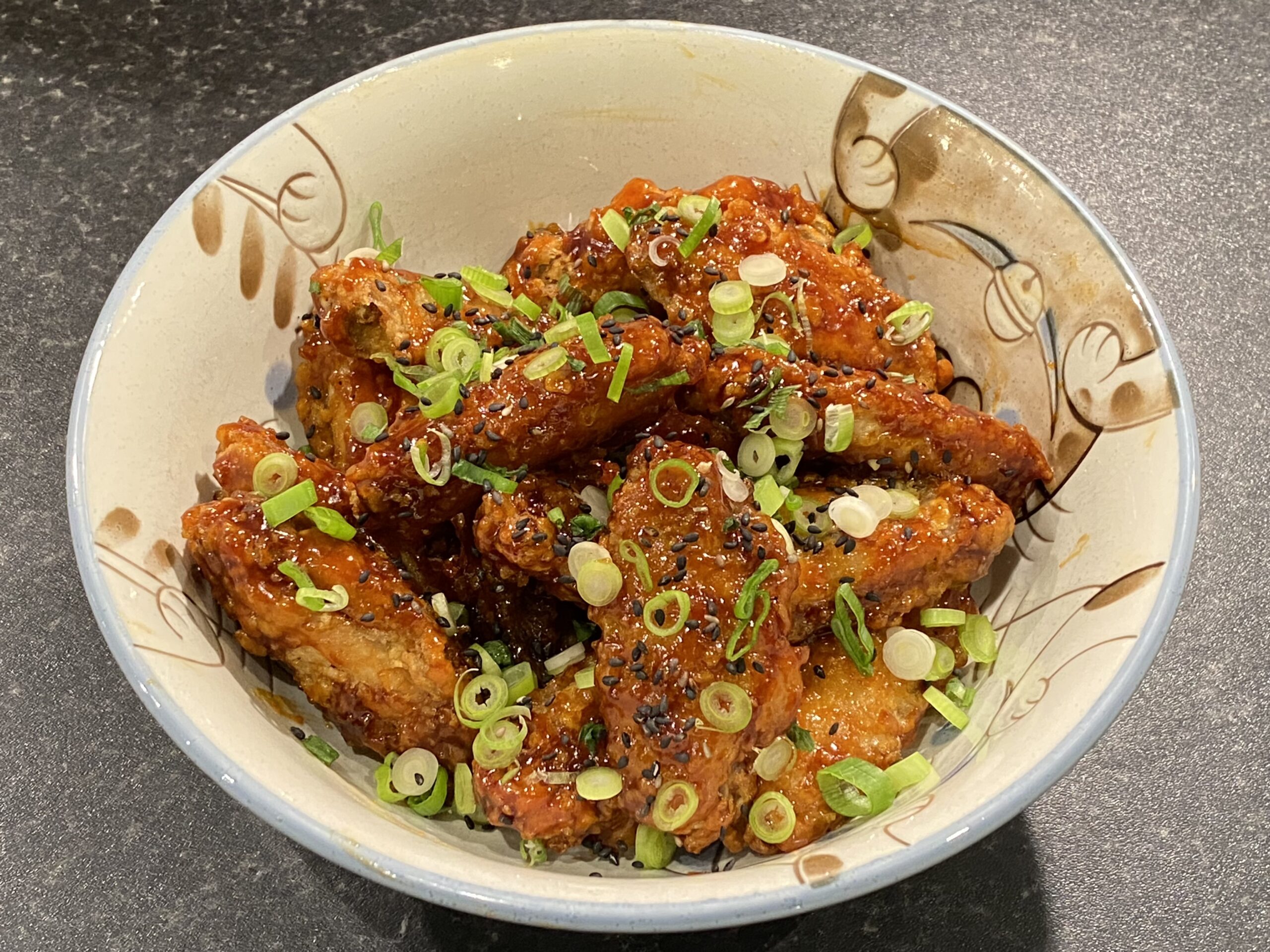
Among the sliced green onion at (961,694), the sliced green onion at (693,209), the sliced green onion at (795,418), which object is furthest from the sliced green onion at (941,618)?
the sliced green onion at (693,209)

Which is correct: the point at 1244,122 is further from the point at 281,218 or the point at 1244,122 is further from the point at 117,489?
the point at 117,489

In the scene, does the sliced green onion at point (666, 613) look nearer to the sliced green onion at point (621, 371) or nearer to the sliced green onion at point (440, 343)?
the sliced green onion at point (621, 371)

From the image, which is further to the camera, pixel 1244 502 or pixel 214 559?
pixel 1244 502

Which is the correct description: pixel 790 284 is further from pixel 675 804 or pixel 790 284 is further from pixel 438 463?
pixel 675 804

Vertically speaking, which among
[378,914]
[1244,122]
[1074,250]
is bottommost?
[378,914]

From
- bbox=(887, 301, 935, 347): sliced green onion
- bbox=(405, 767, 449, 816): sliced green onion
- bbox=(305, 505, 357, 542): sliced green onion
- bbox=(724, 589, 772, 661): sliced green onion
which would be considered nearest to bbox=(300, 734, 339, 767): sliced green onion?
bbox=(405, 767, 449, 816): sliced green onion

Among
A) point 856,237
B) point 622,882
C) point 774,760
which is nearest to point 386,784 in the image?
point 622,882

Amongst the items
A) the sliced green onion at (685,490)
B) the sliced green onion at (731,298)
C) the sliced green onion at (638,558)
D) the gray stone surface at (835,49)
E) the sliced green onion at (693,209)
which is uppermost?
the sliced green onion at (693,209)

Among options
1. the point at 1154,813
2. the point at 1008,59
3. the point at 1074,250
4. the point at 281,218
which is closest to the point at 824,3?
the point at 1008,59
